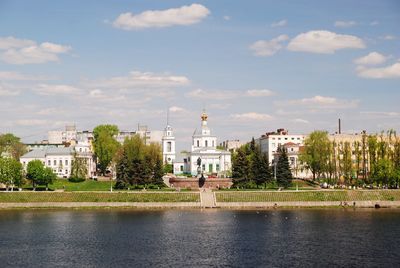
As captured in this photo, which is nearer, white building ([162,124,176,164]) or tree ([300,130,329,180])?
tree ([300,130,329,180])

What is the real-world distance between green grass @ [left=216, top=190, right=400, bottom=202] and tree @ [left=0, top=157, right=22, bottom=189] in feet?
122

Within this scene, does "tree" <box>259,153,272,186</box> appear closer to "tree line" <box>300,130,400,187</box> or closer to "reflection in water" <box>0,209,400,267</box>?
"tree line" <box>300,130,400,187</box>

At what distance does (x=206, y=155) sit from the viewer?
166500 mm

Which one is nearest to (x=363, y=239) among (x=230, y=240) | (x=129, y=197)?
(x=230, y=240)

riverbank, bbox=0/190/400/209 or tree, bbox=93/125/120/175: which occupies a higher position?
tree, bbox=93/125/120/175

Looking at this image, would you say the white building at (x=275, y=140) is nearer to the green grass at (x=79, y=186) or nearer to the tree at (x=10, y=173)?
the green grass at (x=79, y=186)

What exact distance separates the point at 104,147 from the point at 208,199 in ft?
189

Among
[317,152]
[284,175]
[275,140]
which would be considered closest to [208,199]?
[284,175]

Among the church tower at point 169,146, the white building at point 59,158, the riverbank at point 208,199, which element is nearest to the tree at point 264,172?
the riverbank at point 208,199

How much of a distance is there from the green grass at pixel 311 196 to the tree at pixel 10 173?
3716cm

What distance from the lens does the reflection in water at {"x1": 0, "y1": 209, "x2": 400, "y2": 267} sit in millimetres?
52406

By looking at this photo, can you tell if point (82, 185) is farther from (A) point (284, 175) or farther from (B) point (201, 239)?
(B) point (201, 239)

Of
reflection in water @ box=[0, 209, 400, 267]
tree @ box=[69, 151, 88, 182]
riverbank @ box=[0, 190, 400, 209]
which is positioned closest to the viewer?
reflection in water @ box=[0, 209, 400, 267]

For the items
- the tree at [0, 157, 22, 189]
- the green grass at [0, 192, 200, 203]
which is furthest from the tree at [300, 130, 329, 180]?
the tree at [0, 157, 22, 189]
